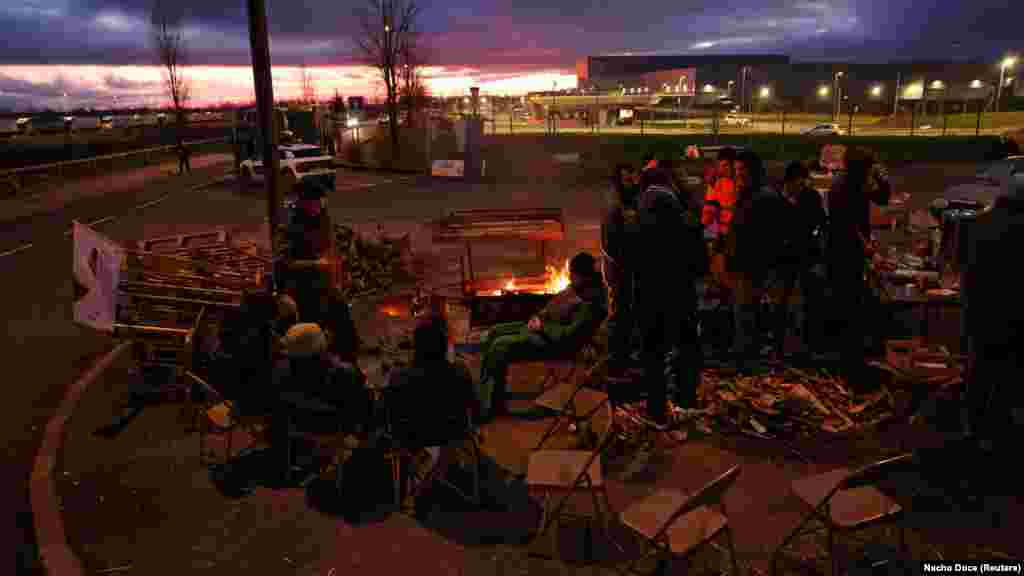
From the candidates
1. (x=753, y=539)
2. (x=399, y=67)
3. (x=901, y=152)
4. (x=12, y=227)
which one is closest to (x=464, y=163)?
(x=399, y=67)

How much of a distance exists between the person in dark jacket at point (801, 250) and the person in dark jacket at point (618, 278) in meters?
1.56

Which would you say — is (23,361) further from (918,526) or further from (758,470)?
(918,526)

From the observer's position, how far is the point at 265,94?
8109mm

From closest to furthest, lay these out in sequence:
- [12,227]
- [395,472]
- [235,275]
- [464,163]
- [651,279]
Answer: [395,472]
[651,279]
[235,275]
[12,227]
[464,163]

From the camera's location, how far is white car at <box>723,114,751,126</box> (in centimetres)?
4394

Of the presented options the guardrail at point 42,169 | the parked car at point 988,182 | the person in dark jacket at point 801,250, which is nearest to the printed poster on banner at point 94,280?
the person in dark jacket at point 801,250

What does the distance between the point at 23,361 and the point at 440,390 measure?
21.7ft

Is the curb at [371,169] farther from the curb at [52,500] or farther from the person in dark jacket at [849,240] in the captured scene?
the person in dark jacket at [849,240]

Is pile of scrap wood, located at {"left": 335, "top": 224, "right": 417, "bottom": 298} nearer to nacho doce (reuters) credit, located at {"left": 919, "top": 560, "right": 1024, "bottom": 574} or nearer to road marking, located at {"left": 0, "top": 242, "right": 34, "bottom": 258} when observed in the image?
nacho doce (reuters) credit, located at {"left": 919, "top": 560, "right": 1024, "bottom": 574}

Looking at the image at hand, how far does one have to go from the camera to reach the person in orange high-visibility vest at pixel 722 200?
8.17m

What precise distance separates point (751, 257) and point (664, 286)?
4.73 feet

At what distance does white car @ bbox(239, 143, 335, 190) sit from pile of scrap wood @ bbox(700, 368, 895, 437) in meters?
21.1

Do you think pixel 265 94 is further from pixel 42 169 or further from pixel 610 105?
pixel 610 105

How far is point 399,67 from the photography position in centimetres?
3453
